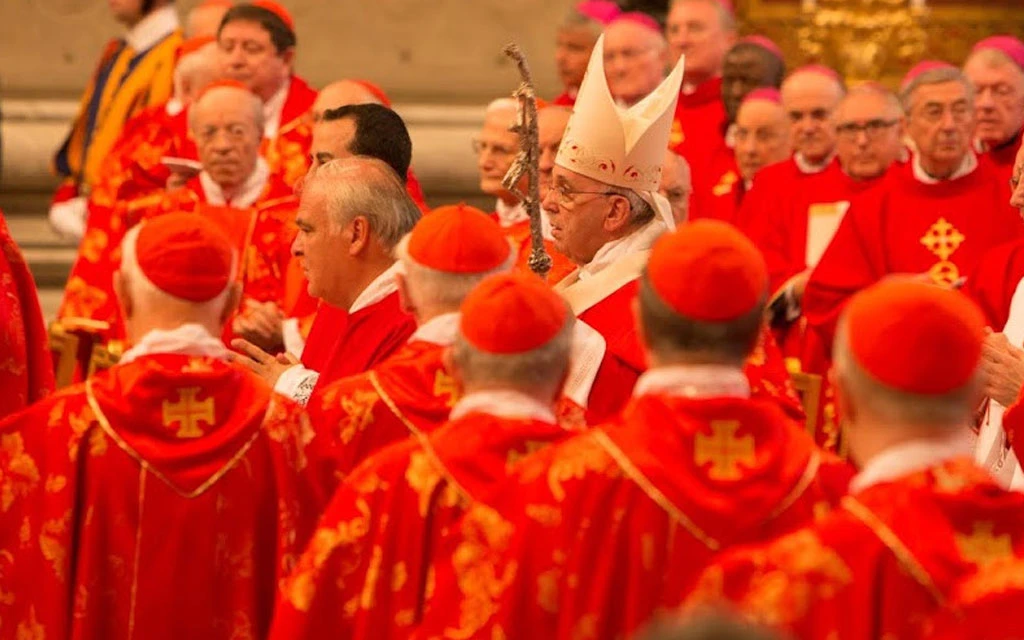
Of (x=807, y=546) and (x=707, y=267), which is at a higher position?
(x=707, y=267)

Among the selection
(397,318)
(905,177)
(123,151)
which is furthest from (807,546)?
(123,151)

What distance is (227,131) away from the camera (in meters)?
7.89

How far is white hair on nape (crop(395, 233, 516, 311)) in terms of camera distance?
4648mm

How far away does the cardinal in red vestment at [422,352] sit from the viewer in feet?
15.2

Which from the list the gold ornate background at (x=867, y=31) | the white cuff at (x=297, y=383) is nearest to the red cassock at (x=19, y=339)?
the white cuff at (x=297, y=383)

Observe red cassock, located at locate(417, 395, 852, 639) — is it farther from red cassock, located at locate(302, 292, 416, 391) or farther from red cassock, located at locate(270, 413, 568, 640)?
red cassock, located at locate(302, 292, 416, 391)

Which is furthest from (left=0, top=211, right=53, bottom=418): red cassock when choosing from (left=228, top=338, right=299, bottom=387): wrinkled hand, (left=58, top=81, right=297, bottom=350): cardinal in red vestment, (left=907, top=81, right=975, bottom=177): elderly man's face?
(left=907, top=81, right=975, bottom=177): elderly man's face

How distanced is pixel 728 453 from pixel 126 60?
22.5 ft

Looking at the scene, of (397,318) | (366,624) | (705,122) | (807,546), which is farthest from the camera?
(705,122)

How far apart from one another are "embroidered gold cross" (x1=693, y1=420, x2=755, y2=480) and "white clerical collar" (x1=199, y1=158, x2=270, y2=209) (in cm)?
437

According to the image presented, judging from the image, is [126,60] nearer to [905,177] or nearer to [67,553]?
[905,177]

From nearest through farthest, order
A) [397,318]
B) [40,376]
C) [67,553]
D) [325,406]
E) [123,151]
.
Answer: [67,553], [325,406], [397,318], [40,376], [123,151]

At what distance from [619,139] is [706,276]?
2.21 metres

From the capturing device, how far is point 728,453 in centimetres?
378
